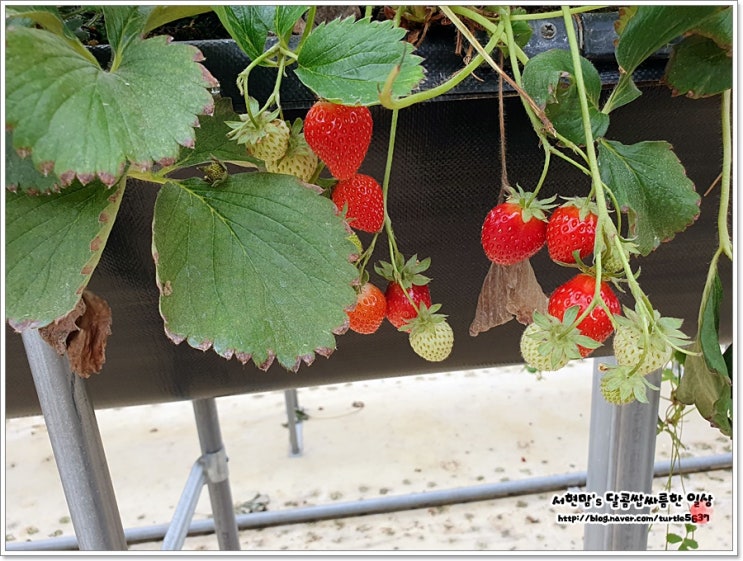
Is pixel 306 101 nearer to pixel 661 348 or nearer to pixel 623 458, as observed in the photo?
pixel 661 348

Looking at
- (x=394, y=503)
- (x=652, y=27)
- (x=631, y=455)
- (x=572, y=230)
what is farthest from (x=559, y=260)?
(x=394, y=503)

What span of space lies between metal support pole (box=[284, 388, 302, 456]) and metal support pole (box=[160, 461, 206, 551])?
0.47 m

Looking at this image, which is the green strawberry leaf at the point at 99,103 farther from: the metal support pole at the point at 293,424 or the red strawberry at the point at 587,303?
the metal support pole at the point at 293,424

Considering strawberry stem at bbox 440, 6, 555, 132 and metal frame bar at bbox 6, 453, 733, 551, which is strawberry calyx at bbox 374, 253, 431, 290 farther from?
metal frame bar at bbox 6, 453, 733, 551

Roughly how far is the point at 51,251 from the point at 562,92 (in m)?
0.27

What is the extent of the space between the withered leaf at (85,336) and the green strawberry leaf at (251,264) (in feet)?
0.27

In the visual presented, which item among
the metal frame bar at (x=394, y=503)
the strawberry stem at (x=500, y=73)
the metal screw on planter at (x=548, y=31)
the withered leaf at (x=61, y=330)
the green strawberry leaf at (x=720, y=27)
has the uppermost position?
the metal screw on planter at (x=548, y=31)

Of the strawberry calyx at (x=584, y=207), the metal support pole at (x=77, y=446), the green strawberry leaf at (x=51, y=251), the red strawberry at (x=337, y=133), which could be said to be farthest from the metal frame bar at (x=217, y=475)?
the strawberry calyx at (x=584, y=207)

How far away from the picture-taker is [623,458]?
68cm

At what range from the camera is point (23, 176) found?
28 centimetres

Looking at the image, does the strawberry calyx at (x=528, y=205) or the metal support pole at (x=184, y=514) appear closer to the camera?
the strawberry calyx at (x=528, y=205)

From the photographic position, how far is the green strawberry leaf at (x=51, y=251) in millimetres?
301
